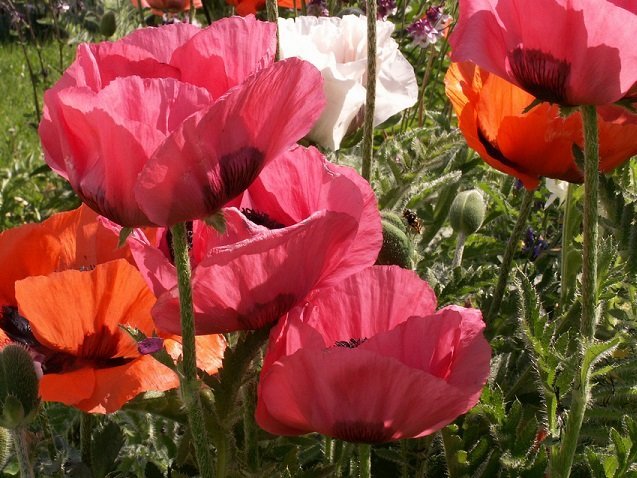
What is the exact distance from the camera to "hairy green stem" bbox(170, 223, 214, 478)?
2.18ft

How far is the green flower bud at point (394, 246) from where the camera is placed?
3.08ft

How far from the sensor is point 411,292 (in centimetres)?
77

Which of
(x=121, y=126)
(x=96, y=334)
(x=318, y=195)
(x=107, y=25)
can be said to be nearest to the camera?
(x=121, y=126)

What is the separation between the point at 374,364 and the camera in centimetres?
68

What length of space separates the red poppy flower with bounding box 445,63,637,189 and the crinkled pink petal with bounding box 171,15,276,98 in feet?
1.34

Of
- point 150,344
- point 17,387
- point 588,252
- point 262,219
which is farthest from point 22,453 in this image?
point 588,252

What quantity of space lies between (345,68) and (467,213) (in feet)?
0.84

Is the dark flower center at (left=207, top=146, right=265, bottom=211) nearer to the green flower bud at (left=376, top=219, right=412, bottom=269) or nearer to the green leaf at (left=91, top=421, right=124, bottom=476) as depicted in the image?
the green flower bud at (left=376, top=219, right=412, bottom=269)

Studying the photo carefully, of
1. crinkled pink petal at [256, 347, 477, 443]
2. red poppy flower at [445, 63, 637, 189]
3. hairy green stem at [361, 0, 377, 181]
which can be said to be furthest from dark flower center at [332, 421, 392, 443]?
red poppy flower at [445, 63, 637, 189]

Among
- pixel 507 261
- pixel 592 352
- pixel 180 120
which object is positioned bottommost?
pixel 507 261

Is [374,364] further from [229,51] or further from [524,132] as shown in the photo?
[524,132]

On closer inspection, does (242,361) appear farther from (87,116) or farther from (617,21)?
(617,21)

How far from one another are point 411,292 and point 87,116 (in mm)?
274

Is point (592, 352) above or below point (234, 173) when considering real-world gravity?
below
